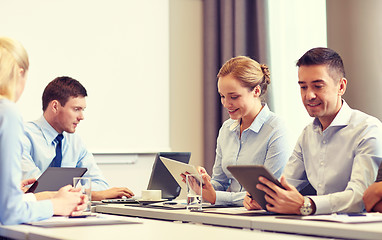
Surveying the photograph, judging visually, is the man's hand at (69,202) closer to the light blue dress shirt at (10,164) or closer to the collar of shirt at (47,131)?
the light blue dress shirt at (10,164)

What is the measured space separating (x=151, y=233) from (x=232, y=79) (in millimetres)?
1623

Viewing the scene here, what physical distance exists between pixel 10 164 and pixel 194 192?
990 millimetres

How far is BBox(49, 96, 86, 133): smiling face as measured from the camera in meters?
3.87

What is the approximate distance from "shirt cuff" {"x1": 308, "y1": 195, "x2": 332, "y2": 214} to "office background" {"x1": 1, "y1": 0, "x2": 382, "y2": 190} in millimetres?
1767

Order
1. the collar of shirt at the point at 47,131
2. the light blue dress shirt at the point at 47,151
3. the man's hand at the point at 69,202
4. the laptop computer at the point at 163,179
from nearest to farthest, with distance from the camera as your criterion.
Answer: the man's hand at the point at 69,202 < the laptop computer at the point at 163,179 < the light blue dress shirt at the point at 47,151 < the collar of shirt at the point at 47,131

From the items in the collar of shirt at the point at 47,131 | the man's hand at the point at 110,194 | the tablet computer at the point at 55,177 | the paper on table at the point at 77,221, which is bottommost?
the man's hand at the point at 110,194

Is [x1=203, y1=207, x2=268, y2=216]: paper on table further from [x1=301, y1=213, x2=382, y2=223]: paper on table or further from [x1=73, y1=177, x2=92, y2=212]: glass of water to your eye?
[x1=73, y1=177, x2=92, y2=212]: glass of water

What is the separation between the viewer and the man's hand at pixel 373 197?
7.75 feet

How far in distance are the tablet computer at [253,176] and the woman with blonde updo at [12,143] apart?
773 mm

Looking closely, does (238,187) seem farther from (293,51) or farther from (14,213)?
(293,51)

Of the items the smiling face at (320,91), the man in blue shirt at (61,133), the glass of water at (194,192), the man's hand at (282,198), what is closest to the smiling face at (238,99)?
the smiling face at (320,91)

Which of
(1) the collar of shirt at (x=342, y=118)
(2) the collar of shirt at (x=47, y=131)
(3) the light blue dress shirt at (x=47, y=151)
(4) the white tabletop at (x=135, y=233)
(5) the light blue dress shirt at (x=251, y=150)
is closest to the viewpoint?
(4) the white tabletop at (x=135, y=233)

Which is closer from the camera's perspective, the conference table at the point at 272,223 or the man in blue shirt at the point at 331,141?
the conference table at the point at 272,223

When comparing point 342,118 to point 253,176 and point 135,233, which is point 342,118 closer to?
point 253,176
